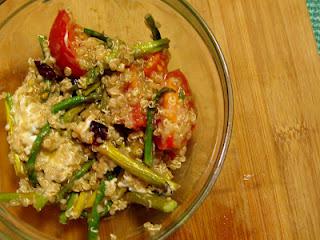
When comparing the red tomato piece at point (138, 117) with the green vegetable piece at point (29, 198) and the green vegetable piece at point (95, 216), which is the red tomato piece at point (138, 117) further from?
the green vegetable piece at point (29, 198)

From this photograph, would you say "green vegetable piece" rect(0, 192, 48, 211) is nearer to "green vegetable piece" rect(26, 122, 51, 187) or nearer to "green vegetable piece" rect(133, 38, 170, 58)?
"green vegetable piece" rect(26, 122, 51, 187)

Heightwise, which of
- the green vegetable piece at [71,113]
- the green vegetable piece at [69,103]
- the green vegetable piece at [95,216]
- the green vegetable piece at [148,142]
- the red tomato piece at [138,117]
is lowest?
the green vegetable piece at [95,216]

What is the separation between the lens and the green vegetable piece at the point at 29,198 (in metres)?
1.17

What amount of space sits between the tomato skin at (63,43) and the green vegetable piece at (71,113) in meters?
0.08

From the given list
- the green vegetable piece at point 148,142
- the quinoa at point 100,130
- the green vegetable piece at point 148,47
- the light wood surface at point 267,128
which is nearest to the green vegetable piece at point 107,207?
the quinoa at point 100,130

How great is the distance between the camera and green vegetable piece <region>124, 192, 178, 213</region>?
115 cm

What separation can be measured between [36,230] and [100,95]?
0.38 metres

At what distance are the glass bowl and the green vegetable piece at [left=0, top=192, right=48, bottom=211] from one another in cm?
6

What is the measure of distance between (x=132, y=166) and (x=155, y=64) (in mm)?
256

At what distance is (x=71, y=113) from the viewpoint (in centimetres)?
120

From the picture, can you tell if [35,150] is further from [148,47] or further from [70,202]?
[148,47]

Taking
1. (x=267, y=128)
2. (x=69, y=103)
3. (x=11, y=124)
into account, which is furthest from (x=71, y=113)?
(x=267, y=128)

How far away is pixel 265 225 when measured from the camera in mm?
1355

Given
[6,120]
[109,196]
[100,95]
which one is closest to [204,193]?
[109,196]
